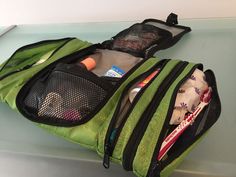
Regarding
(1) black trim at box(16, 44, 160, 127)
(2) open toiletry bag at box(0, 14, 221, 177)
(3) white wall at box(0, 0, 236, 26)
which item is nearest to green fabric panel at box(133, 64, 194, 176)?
(2) open toiletry bag at box(0, 14, 221, 177)

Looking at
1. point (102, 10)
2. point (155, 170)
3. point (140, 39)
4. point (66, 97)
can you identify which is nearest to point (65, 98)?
point (66, 97)

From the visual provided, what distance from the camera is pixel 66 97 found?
60cm

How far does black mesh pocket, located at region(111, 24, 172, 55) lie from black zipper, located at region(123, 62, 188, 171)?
21cm

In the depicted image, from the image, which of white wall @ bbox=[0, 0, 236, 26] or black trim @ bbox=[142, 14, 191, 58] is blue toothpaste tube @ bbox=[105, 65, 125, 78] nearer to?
black trim @ bbox=[142, 14, 191, 58]

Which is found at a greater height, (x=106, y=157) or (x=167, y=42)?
(x=167, y=42)

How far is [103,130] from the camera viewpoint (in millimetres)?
554

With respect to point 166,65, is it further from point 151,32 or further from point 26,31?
point 26,31

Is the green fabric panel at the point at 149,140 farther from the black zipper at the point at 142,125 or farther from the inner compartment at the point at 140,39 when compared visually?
the inner compartment at the point at 140,39

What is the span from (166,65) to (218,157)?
8.6 inches

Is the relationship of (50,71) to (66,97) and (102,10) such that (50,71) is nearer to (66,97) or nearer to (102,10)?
(66,97)

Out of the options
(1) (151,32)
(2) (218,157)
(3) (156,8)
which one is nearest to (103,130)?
(2) (218,157)

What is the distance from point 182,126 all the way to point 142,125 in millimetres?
78

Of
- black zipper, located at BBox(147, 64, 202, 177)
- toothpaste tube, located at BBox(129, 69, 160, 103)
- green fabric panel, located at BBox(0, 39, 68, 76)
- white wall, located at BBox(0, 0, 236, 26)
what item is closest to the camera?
black zipper, located at BBox(147, 64, 202, 177)

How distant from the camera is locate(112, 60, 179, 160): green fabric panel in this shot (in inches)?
20.7
